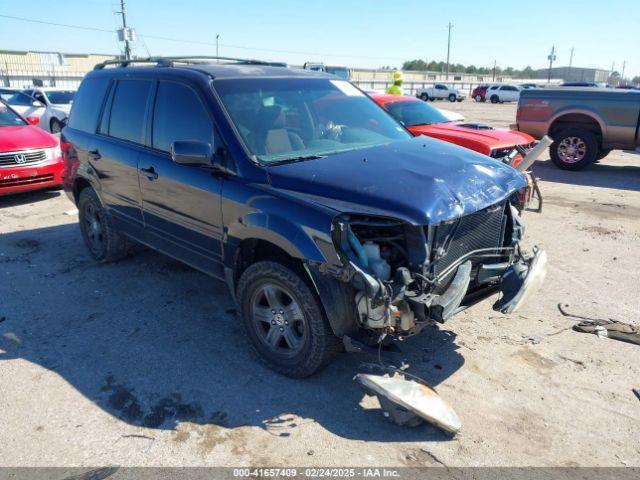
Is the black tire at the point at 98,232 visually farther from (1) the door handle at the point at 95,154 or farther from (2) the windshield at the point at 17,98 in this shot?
(2) the windshield at the point at 17,98

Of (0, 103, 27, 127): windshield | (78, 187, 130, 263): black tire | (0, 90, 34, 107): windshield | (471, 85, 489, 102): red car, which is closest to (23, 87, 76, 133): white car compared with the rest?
(0, 90, 34, 107): windshield

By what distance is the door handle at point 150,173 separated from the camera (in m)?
4.42

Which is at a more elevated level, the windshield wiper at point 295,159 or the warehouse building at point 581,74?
the warehouse building at point 581,74

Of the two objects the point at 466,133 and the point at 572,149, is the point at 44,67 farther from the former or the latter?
the point at 466,133

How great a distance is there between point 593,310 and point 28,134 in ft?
29.4

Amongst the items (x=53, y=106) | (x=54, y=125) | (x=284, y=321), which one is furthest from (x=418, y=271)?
(x=53, y=106)

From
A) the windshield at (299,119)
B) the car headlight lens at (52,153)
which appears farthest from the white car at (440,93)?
the windshield at (299,119)

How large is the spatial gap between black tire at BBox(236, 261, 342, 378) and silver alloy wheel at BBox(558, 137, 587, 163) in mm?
9861

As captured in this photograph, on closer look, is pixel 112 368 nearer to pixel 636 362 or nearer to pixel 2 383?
pixel 2 383

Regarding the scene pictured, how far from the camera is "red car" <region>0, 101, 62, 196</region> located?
8.29 m

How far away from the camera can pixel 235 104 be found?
13.0 feet

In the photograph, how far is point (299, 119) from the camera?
417 cm

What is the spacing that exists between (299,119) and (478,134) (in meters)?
4.67

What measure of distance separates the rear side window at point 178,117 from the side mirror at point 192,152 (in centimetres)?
21
